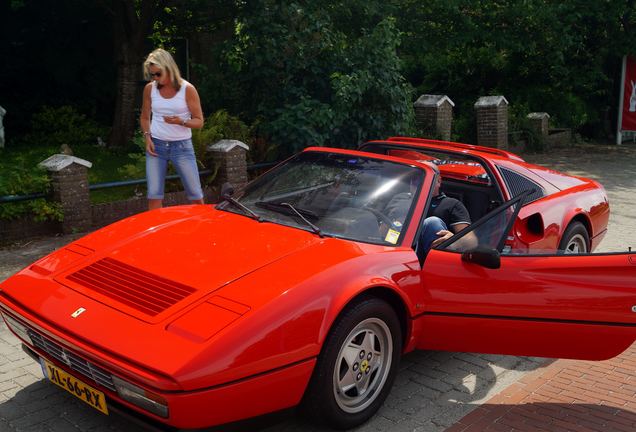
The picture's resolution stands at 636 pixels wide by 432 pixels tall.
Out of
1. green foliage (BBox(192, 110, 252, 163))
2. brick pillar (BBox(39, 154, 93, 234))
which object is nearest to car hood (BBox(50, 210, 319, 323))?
brick pillar (BBox(39, 154, 93, 234))

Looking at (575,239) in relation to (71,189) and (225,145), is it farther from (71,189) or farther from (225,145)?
(71,189)

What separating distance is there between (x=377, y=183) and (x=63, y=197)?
479 cm

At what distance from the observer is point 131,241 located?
4.19 metres

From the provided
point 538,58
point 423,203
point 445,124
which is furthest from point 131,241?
point 538,58

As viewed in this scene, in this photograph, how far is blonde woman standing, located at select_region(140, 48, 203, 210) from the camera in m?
6.73

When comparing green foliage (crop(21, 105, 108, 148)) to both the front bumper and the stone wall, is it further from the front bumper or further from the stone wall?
the front bumper

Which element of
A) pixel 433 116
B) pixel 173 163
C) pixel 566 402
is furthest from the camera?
pixel 433 116

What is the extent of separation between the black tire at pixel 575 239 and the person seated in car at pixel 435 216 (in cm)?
126

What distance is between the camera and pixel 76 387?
3438 millimetres

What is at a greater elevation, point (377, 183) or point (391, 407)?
point (377, 183)

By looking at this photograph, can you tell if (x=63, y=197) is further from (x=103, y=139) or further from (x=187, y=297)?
(x=103, y=139)

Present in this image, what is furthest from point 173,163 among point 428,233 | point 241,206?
point 428,233

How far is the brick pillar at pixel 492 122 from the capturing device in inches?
645

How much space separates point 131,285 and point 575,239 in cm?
405
